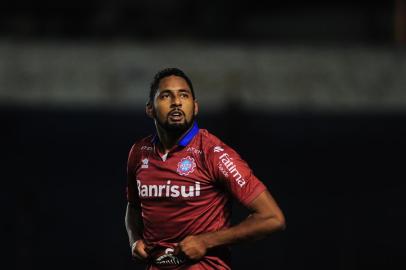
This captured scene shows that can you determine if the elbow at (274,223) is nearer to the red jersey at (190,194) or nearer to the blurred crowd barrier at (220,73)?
the red jersey at (190,194)

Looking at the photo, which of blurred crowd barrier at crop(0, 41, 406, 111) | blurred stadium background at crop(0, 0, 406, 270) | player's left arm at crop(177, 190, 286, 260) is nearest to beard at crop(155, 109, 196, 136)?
player's left arm at crop(177, 190, 286, 260)

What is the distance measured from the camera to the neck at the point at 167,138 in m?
3.16

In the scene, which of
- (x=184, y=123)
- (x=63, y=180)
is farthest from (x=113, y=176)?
(x=184, y=123)

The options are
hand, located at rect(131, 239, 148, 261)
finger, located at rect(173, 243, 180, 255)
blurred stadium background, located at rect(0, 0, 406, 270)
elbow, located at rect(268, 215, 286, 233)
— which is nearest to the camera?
elbow, located at rect(268, 215, 286, 233)

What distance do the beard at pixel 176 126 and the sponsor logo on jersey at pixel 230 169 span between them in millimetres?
213

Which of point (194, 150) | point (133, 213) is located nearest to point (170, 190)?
point (194, 150)

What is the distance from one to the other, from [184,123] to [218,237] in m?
0.49

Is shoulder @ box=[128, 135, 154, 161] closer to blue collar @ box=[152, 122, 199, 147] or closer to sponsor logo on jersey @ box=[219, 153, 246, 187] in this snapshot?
blue collar @ box=[152, 122, 199, 147]

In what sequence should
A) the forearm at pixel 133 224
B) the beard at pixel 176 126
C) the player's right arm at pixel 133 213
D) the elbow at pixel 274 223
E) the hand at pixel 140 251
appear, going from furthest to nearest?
the forearm at pixel 133 224
the player's right arm at pixel 133 213
the hand at pixel 140 251
the beard at pixel 176 126
the elbow at pixel 274 223

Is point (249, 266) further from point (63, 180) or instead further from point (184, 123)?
point (184, 123)

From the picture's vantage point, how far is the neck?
10.4ft

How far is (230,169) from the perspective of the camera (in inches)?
116

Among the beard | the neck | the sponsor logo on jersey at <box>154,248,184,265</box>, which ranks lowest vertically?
the sponsor logo on jersey at <box>154,248,184,265</box>

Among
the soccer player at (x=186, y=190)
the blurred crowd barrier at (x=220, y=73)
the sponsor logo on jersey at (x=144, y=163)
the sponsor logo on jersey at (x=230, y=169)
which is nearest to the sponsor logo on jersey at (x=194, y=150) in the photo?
the soccer player at (x=186, y=190)
